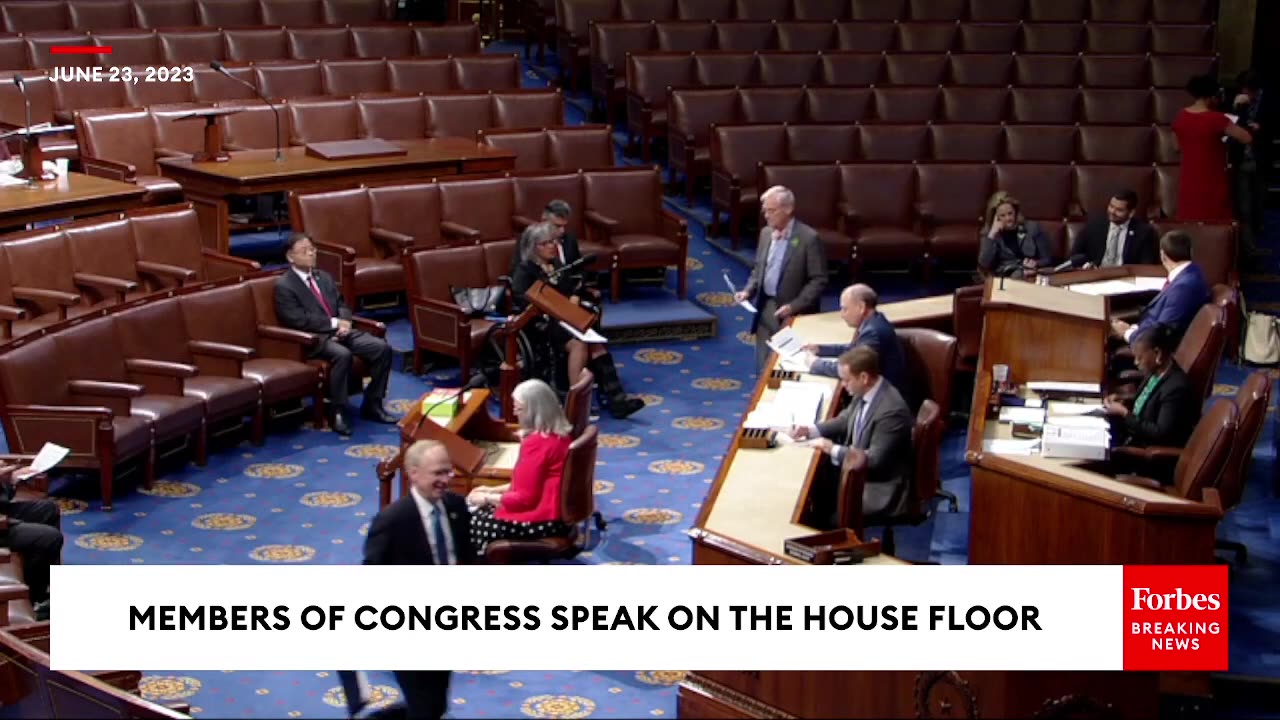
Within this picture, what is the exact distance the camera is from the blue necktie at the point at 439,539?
193 inches

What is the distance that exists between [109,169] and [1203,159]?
241 inches

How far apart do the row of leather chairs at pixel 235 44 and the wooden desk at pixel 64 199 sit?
2088mm

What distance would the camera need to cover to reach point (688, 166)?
11.4m

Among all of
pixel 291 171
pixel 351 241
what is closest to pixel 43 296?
pixel 351 241

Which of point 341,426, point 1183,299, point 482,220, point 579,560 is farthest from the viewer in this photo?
Result: point 482,220

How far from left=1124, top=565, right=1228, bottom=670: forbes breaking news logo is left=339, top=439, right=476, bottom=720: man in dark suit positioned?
194 cm

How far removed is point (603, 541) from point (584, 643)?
1.99 metres

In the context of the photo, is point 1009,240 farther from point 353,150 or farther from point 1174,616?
point 1174,616

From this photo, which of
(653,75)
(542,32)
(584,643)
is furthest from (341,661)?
(542,32)

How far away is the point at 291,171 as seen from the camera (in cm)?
995

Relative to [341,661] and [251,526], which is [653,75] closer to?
[251,526]

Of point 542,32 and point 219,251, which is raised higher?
point 542,32

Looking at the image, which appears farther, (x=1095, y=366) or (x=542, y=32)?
(x=542, y=32)

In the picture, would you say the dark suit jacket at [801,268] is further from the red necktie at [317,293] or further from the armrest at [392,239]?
the armrest at [392,239]
